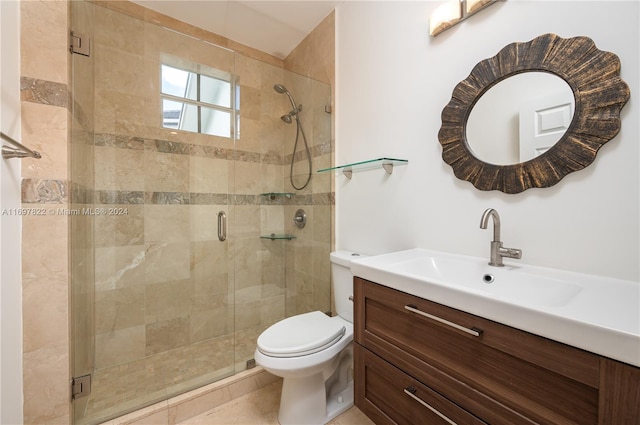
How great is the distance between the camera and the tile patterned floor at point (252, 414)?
132 cm

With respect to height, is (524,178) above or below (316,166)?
below

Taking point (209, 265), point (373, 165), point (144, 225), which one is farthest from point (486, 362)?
point (144, 225)

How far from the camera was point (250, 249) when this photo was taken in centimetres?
205

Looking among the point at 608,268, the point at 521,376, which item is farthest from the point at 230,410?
the point at 608,268

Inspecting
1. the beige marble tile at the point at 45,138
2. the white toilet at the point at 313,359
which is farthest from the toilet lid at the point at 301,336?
the beige marble tile at the point at 45,138

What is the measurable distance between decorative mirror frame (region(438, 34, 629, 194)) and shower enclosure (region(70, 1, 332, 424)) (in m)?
0.97

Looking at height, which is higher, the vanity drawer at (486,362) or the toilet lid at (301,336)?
the vanity drawer at (486,362)

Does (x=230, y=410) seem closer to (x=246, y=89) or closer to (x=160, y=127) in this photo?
(x=160, y=127)

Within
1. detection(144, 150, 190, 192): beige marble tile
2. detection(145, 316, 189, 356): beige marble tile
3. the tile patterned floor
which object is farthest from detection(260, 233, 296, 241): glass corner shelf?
the tile patterned floor

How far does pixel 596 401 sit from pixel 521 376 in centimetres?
12

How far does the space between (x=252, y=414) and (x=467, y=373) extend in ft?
3.89

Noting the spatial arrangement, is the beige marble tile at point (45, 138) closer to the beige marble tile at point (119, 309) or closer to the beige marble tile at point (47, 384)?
the beige marble tile at point (47, 384)

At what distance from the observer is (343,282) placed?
60.4 inches

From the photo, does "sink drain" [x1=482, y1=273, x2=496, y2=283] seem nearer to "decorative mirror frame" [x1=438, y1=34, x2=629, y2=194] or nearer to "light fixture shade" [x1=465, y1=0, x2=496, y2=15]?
"decorative mirror frame" [x1=438, y1=34, x2=629, y2=194]
